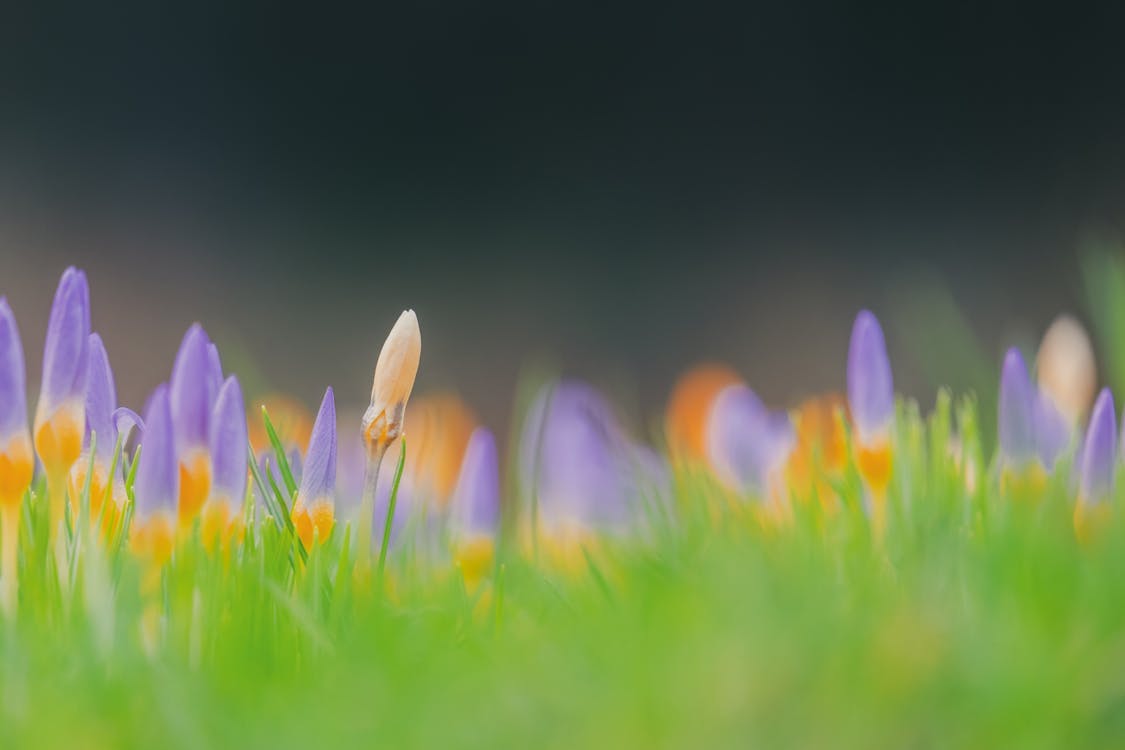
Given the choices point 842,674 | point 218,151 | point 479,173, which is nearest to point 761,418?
point 842,674

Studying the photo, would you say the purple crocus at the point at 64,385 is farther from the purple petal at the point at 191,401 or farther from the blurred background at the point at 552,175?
the blurred background at the point at 552,175

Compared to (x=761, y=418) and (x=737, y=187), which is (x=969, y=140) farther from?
(x=761, y=418)

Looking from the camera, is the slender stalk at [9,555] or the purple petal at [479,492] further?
the purple petal at [479,492]

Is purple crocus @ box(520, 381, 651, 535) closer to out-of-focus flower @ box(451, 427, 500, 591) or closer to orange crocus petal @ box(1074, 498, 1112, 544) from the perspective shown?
A: out-of-focus flower @ box(451, 427, 500, 591)

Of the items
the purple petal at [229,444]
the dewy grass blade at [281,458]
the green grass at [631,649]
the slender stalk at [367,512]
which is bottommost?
the green grass at [631,649]

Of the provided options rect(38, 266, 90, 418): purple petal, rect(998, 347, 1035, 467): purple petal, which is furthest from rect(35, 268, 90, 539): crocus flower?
rect(998, 347, 1035, 467): purple petal

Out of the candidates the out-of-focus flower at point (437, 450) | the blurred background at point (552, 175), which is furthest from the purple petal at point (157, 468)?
the blurred background at point (552, 175)

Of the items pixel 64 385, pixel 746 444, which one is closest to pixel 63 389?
pixel 64 385
